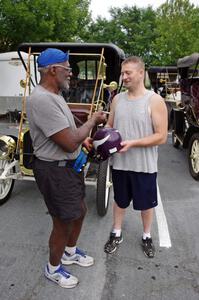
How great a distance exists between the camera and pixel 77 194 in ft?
8.73

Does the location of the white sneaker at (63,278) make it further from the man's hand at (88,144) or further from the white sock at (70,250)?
the man's hand at (88,144)

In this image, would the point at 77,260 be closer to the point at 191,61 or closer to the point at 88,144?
the point at 88,144

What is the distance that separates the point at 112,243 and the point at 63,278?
0.78m

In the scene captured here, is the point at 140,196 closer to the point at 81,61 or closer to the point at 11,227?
the point at 11,227

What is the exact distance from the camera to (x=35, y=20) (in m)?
14.5

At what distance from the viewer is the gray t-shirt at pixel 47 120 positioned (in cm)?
233

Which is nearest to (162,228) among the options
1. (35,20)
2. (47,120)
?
(47,120)

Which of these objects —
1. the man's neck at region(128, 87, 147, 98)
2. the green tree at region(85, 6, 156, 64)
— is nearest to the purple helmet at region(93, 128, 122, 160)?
the man's neck at region(128, 87, 147, 98)

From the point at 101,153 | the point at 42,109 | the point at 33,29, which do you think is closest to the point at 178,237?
the point at 101,153

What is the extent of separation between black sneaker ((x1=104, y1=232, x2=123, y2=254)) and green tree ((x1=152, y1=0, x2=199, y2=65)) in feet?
71.2

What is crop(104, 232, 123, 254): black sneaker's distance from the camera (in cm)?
347

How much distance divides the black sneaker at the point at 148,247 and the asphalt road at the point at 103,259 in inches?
2.2

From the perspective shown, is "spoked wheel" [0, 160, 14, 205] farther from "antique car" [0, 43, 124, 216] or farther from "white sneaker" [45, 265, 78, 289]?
"white sneaker" [45, 265, 78, 289]

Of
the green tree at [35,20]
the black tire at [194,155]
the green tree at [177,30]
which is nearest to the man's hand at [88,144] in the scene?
the black tire at [194,155]
